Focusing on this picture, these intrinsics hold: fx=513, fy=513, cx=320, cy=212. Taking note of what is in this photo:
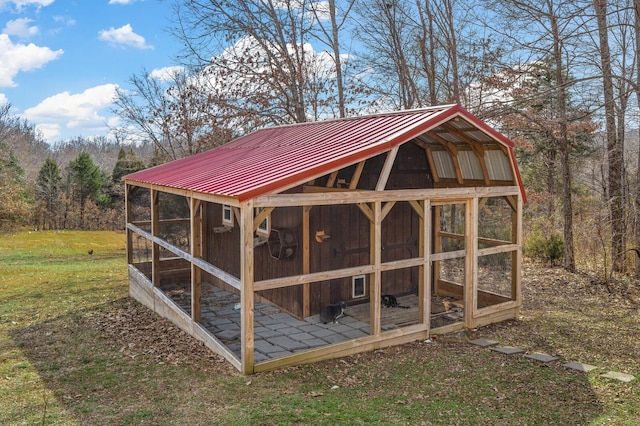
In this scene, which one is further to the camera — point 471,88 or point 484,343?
point 471,88

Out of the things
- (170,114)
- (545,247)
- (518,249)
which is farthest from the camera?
(170,114)

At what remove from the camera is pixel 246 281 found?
19.9 feet

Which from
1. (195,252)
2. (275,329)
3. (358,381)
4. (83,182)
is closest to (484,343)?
(358,381)

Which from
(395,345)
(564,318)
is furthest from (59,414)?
(564,318)

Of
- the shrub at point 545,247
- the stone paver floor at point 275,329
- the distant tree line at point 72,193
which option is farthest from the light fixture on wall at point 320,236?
the distant tree line at point 72,193

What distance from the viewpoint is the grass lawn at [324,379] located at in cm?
514

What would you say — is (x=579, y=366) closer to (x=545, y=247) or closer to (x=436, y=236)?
(x=436, y=236)

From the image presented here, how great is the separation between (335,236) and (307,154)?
2.03 metres

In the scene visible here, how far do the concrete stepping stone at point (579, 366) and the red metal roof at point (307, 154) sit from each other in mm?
3091

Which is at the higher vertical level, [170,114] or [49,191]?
[170,114]

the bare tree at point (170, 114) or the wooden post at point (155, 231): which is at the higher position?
the bare tree at point (170, 114)

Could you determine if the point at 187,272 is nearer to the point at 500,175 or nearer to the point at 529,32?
the point at 500,175

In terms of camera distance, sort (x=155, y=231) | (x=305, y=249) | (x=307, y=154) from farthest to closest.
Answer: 1. (x=155, y=231)
2. (x=305, y=249)
3. (x=307, y=154)

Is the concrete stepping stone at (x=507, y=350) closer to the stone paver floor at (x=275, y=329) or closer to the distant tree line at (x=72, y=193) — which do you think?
the stone paver floor at (x=275, y=329)
